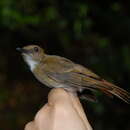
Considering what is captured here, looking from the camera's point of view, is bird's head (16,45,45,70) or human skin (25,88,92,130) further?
bird's head (16,45,45,70)

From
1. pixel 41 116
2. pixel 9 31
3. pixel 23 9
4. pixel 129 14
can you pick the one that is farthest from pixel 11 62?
pixel 41 116

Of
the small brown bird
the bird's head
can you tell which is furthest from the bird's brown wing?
the bird's head

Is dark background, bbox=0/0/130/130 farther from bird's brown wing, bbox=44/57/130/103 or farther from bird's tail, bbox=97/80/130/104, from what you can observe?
bird's tail, bbox=97/80/130/104

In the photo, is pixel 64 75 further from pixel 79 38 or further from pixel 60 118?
pixel 79 38

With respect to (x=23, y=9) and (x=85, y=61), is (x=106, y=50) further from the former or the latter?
(x=23, y=9)

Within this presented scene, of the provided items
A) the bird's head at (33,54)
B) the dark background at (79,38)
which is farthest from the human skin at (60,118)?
the dark background at (79,38)

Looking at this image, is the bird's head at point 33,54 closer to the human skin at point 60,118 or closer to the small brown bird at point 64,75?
the small brown bird at point 64,75
